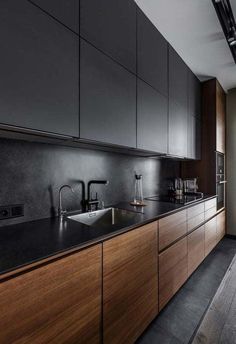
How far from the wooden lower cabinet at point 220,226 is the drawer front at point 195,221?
85 cm

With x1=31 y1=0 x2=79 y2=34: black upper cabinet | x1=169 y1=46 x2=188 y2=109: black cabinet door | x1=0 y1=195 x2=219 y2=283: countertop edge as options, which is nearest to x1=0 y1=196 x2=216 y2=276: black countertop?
x1=0 y1=195 x2=219 y2=283: countertop edge

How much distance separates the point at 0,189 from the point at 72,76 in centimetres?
81

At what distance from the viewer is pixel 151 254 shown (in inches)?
57.7

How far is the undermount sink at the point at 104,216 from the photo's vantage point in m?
1.61

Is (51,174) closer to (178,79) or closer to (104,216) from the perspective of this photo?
(104,216)

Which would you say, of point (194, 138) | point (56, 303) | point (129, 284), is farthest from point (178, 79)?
point (56, 303)

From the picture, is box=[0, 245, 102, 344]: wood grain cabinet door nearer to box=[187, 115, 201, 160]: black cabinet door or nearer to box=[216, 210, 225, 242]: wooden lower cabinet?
box=[187, 115, 201, 160]: black cabinet door

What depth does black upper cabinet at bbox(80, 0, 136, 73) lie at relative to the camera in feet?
4.25

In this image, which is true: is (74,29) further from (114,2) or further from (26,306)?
(26,306)

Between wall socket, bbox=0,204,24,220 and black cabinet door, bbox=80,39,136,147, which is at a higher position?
black cabinet door, bbox=80,39,136,147

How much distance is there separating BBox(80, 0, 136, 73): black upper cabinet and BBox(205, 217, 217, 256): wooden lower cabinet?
220 cm

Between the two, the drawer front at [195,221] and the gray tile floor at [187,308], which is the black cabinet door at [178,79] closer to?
the drawer front at [195,221]

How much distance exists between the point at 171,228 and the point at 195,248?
76 cm

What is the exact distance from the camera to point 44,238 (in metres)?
1.00
